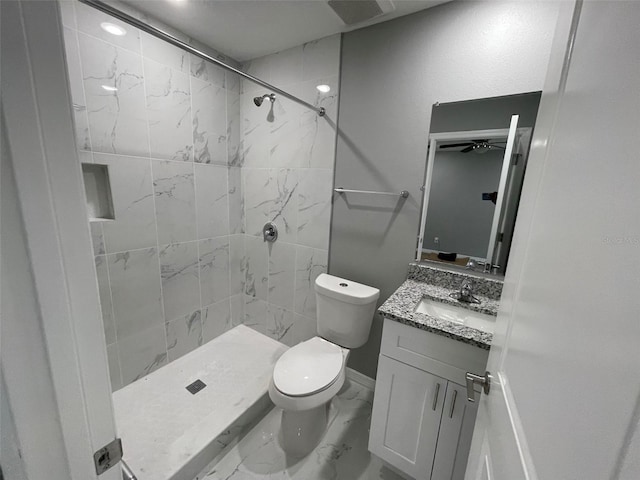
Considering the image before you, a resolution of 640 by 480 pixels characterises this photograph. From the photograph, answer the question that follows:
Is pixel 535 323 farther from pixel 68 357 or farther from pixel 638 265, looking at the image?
pixel 68 357

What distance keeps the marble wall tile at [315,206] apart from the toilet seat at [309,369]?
2.26ft

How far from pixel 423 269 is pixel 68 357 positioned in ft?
4.94

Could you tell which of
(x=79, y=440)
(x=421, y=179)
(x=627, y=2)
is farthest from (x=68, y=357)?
(x=421, y=179)

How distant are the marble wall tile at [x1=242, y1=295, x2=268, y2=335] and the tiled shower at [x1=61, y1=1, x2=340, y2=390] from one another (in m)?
0.01

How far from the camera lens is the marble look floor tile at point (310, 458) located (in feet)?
4.28

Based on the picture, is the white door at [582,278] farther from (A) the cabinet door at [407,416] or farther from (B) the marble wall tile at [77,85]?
(B) the marble wall tile at [77,85]

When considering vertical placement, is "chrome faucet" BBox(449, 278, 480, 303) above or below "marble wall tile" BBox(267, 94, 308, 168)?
below

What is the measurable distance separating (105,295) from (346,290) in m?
1.45

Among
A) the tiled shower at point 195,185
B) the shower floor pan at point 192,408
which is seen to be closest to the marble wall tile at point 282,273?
the tiled shower at point 195,185

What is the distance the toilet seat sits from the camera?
1.27m

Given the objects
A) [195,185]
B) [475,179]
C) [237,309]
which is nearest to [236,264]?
[237,309]

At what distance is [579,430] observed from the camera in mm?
313

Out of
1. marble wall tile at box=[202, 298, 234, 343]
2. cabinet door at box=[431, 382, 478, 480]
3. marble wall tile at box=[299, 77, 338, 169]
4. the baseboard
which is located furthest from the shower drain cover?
marble wall tile at box=[299, 77, 338, 169]

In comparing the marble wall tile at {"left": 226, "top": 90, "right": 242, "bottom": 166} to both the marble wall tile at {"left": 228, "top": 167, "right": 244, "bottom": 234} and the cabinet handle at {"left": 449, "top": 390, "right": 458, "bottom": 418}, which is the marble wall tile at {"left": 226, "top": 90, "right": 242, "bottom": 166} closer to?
the marble wall tile at {"left": 228, "top": 167, "right": 244, "bottom": 234}
